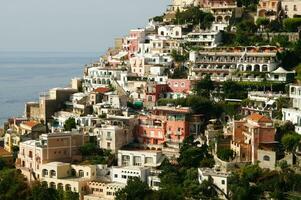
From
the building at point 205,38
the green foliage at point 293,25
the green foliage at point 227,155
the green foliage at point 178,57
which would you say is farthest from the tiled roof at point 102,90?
the green foliage at point 227,155

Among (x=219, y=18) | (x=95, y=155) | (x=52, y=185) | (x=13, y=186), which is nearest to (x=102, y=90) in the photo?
(x=95, y=155)

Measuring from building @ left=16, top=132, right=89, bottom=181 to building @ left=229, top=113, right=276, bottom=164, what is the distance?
606cm

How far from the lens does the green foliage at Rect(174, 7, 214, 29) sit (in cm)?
3508

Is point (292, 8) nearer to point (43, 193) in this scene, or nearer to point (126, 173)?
point (126, 173)

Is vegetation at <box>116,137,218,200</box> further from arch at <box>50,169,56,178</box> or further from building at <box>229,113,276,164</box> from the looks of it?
arch at <box>50,169,56,178</box>

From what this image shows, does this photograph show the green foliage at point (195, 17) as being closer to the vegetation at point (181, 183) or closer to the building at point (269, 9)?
the building at point (269, 9)

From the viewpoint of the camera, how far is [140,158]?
24.8 metres

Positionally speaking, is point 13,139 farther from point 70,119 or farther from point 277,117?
point 277,117

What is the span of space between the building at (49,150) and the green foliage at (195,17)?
10.9 m

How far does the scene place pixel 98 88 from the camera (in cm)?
3181

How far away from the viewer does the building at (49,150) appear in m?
25.6

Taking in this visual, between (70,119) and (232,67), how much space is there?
6855mm

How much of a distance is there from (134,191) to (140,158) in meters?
3.08

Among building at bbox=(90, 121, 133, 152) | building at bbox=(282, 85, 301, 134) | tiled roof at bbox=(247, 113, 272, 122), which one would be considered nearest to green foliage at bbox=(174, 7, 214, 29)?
building at bbox=(90, 121, 133, 152)
